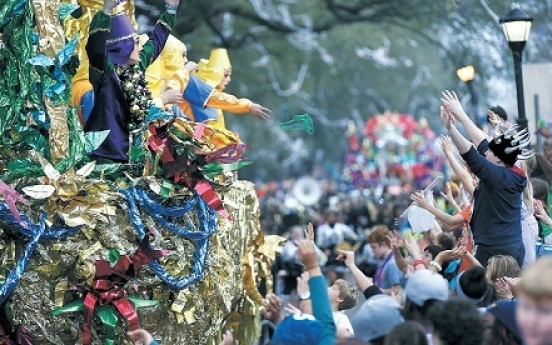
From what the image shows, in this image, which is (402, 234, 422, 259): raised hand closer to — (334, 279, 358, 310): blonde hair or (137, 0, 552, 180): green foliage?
(334, 279, 358, 310): blonde hair

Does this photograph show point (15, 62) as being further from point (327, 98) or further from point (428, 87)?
point (428, 87)

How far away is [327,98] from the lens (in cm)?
5388

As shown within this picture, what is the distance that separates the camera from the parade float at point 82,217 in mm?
9734

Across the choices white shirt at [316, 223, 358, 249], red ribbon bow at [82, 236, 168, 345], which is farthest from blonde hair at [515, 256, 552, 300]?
white shirt at [316, 223, 358, 249]

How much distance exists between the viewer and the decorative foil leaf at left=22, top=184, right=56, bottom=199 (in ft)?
31.5

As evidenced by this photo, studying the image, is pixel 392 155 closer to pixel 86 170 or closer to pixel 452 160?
pixel 452 160

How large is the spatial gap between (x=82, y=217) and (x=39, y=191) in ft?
1.09

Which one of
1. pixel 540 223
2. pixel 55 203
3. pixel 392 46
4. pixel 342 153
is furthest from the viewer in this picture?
pixel 342 153

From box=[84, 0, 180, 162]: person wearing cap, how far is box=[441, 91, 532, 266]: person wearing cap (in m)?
2.26

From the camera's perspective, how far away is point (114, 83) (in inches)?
417

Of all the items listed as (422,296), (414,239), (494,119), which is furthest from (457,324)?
(494,119)

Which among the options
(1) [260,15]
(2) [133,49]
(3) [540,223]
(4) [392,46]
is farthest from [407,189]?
(2) [133,49]

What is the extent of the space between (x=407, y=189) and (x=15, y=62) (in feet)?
73.9

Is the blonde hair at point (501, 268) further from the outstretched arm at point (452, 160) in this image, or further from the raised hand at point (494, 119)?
the raised hand at point (494, 119)
